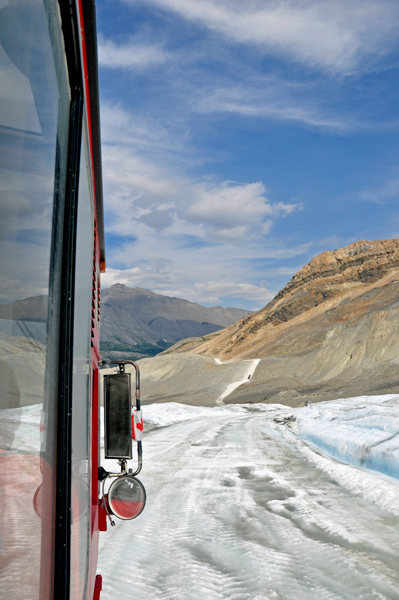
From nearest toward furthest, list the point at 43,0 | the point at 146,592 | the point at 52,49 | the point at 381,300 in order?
the point at 43,0 < the point at 52,49 < the point at 146,592 < the point at 381,300

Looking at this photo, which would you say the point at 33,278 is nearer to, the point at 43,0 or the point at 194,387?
the point at 43,0

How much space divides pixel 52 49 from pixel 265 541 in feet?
15.3

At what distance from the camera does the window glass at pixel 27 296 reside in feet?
2.50

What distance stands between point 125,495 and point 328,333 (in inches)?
2027

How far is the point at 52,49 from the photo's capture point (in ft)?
3.39

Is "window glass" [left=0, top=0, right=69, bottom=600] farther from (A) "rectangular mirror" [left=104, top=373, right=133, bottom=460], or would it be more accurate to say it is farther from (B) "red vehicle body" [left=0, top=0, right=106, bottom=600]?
(A) "rectangular mirror" [left=104, top=373, right=133, bottom=460]

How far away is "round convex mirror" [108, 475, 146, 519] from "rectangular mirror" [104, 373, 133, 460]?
13cm

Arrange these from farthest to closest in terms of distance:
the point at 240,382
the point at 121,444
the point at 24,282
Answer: the point at 240,382, the point at 121,444, the point at 24,282

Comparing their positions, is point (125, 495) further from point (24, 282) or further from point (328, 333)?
point (328, 333)

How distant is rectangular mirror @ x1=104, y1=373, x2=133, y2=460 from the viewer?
229 centimetres

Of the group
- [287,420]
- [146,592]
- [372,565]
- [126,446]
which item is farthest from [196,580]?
[287,420]

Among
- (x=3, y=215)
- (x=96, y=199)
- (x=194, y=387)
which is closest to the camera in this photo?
(x=3, y=215)

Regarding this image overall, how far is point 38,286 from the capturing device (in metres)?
0.96

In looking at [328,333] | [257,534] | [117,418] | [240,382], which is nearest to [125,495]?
[117,418]
